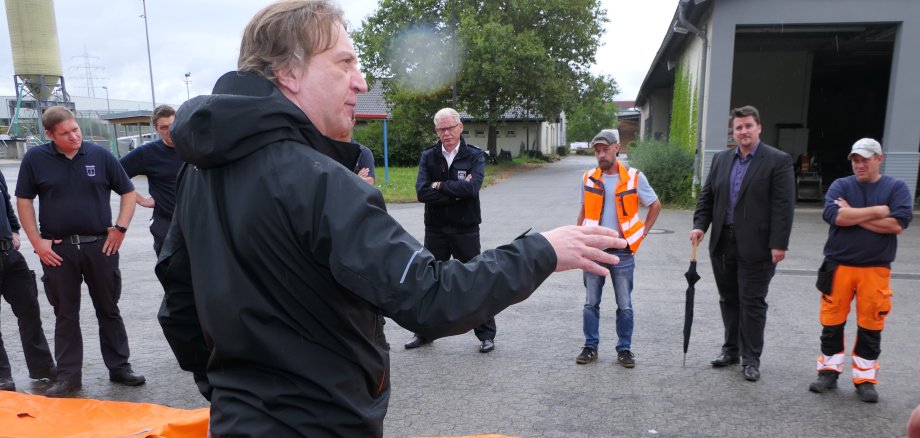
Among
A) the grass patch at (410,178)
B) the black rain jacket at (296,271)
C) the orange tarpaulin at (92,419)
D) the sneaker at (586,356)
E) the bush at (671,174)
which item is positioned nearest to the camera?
the black rain jacket at (296,271)

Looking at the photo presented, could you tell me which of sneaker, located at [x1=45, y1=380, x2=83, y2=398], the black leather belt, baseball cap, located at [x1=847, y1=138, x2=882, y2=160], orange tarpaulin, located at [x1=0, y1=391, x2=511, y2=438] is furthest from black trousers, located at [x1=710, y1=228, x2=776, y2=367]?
sneaker, located at [x1=45, y1=380, x2=83, y2=398]

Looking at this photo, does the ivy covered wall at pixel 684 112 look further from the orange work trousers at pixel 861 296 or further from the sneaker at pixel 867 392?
the sneaker at pixel 867 392

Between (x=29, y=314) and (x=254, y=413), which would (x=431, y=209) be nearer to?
(x=29, y=314)

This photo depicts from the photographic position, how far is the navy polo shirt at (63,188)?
455 cm

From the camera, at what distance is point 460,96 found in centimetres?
3067

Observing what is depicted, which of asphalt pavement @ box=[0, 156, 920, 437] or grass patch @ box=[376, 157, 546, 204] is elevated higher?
asphalt pavement @ box=[0, 156, 920, 437]

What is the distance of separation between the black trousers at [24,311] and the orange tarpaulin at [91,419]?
82 cm

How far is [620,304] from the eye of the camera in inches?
197

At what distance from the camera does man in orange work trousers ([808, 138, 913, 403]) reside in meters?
4.22

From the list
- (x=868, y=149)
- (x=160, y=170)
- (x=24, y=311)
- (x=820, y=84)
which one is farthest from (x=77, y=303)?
(x=820, y=84)

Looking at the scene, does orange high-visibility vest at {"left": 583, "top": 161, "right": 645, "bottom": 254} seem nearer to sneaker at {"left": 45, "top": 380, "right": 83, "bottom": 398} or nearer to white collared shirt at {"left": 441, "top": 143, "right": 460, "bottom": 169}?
white collared shirt at {"left": 441, "top": 143, "right": 460, "bottom": 169}

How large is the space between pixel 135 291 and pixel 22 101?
139ft

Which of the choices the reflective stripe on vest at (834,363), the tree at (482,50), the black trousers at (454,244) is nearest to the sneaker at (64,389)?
the black trousers at (454,244)

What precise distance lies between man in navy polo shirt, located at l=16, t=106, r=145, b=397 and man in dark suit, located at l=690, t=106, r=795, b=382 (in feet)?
15.7
